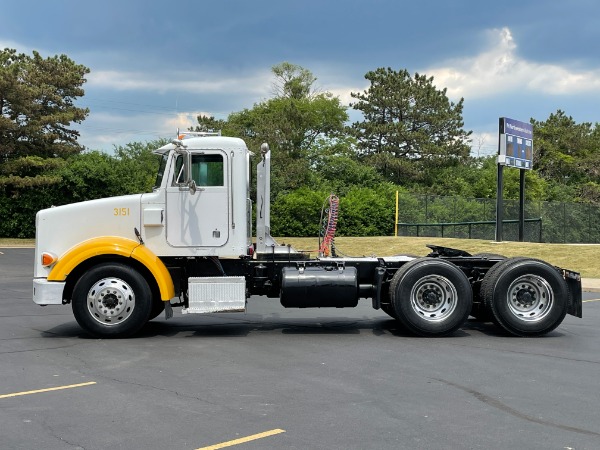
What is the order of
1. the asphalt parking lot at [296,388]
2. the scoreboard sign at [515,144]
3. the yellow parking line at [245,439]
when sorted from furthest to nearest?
the scoreboard sign at [515,144]
the asphalt parking lot at [296,388]
the yellow parking line at [245,439]

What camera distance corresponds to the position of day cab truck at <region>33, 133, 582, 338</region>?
374 inches

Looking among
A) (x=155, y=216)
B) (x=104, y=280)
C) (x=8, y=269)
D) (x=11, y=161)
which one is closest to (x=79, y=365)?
(x=104, y=280)

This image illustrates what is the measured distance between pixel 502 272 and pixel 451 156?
177ft

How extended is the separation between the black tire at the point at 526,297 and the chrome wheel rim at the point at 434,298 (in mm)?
606

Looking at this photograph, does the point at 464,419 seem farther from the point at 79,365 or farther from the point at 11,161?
the point at 11,161

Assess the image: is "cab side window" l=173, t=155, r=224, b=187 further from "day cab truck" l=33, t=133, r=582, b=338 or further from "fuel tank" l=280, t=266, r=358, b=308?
"fuel tank" l=280, t=266, r=358, b=308

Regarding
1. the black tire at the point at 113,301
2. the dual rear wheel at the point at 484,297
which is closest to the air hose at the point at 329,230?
the dual rear wheel at the point at 484,297

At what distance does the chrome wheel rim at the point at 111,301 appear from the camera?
31.0 feet

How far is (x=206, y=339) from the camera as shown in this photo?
32.3 ft

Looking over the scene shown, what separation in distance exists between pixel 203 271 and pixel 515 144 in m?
22.6

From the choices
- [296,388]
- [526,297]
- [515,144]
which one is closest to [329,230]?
[526,297]

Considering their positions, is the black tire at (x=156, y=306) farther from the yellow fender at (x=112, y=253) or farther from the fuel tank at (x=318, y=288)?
the fuel tank at (x=318, y=288)

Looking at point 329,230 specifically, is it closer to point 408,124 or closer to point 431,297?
point 431,297

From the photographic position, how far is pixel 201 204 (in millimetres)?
9820
